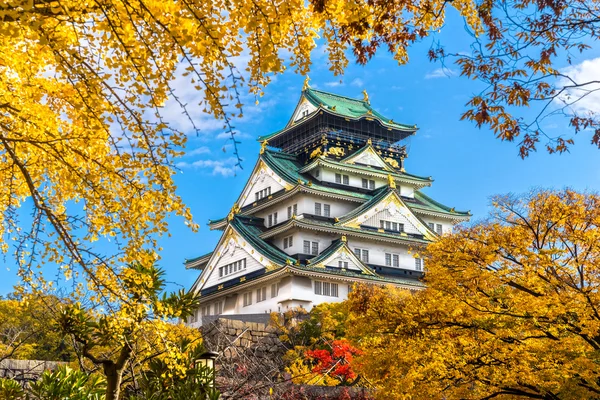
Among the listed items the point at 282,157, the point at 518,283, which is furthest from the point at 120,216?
the point at 282,157

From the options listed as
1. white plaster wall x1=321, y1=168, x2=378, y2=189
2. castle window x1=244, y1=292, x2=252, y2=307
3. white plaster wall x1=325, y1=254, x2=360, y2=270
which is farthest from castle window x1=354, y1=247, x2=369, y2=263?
castle window x1=244, y1=292, x2=252, y2=307

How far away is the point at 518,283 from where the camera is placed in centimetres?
1022

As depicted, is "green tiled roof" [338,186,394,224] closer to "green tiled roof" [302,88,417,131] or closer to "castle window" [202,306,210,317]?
"green tiled roof" [302,88,417,131]

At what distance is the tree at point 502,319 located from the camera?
9484 mm

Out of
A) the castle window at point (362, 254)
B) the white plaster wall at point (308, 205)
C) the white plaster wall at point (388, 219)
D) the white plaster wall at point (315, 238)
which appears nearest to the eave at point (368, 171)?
the white plaster wall at point (308, 205)

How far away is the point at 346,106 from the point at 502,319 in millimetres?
33461

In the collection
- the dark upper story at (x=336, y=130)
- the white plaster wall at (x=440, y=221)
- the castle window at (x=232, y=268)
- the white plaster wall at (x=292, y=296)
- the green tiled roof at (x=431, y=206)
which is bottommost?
the white plaster wall at (x=292, y=296)

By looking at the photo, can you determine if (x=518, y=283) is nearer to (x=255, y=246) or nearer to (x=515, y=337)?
(x=515, y=337)

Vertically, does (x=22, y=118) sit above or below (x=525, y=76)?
below

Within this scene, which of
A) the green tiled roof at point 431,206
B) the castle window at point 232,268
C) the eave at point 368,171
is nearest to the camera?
the castle window at point 232,268

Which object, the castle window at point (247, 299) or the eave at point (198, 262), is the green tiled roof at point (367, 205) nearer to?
the castle window at point (247, 299)

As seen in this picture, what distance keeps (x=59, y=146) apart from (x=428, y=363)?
676 cm

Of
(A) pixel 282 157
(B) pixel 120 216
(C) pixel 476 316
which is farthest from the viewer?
(A) pixel 282 157

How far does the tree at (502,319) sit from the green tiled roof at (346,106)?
1109 inches
